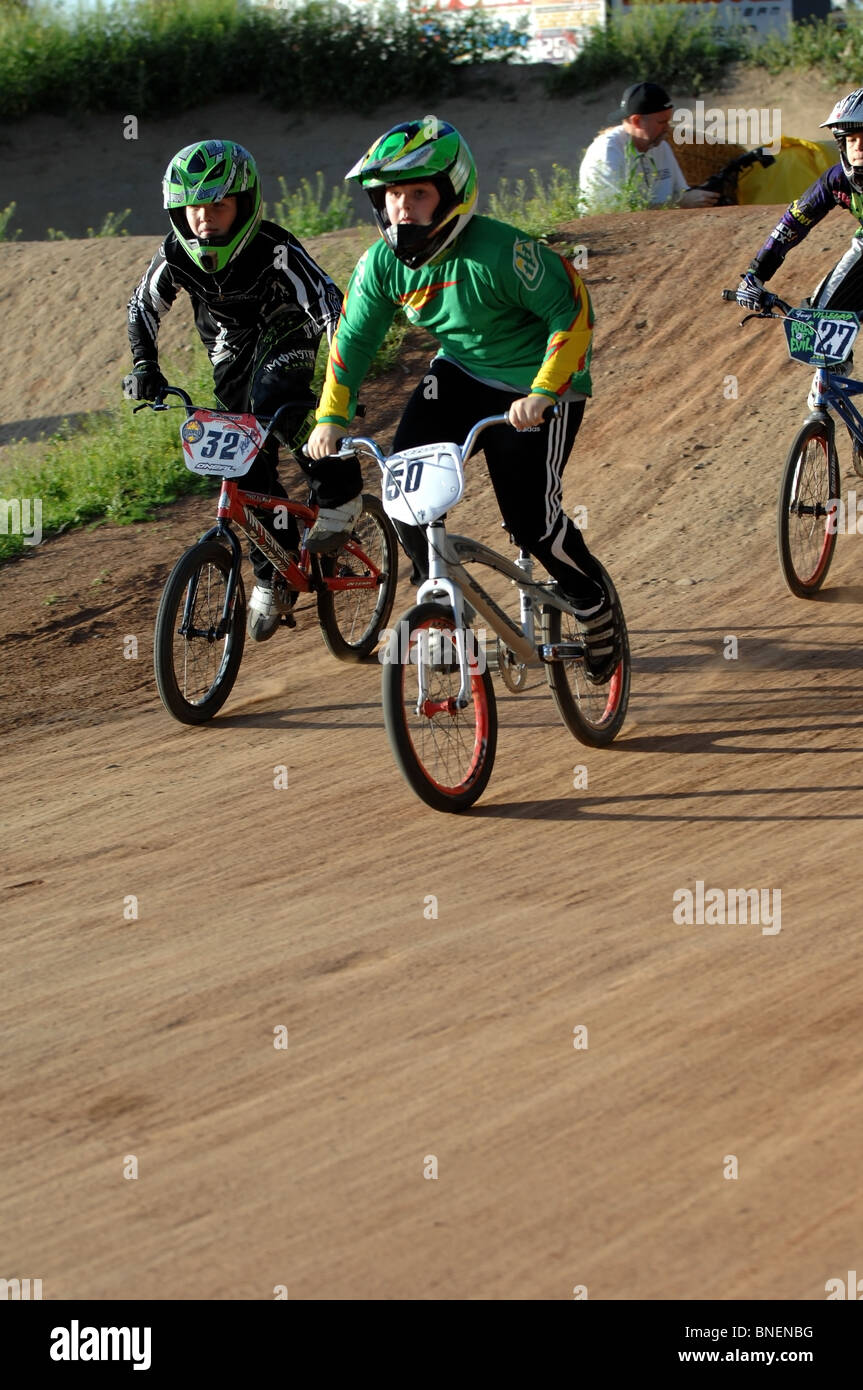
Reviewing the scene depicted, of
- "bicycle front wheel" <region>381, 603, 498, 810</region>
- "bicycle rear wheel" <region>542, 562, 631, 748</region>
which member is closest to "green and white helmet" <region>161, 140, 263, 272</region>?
"bicycle rear wheel" <region>542, 562, 631, 748</region>

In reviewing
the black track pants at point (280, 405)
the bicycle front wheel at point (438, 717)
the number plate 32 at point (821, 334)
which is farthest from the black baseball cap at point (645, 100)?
the bicycle front wheel at point (438, 717)

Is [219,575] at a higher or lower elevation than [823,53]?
lower

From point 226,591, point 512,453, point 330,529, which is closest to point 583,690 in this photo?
point 512,453

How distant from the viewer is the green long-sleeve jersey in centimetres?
565

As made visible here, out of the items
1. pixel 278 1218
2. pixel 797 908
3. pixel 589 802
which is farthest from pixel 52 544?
pixel 278 1218

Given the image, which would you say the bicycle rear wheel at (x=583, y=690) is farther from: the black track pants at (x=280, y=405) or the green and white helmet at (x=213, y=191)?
the green and white helmet at (x=213, y=191)

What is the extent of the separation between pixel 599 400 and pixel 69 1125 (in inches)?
333

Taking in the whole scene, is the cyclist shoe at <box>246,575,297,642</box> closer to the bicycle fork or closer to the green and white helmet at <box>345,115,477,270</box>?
the bicycle fork

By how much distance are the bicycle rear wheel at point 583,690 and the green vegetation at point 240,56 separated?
74.6 feet

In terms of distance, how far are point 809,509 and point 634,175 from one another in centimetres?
766

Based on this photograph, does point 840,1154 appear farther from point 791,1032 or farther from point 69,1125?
point 69,1125

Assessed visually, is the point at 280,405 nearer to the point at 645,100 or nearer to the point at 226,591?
the point at 226,591

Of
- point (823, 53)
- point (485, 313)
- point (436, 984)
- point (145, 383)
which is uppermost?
point (823, 53)

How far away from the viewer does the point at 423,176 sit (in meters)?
5.46
